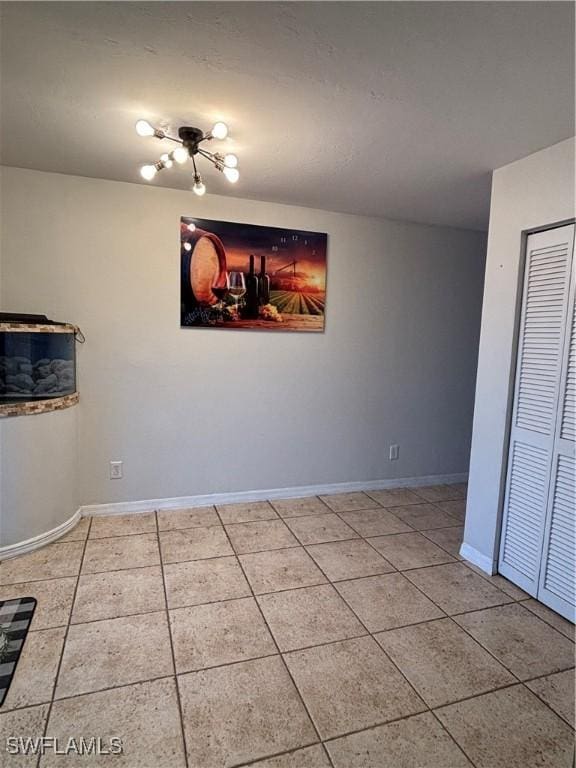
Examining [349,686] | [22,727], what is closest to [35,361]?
[22,727]

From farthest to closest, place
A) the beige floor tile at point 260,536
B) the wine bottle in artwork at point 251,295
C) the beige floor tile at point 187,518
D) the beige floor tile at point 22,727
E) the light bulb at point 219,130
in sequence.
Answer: the wine bottle in artwork at point 251,295 < the beige floor tile at point 187,518 < the beige floor tile at point 260,536 < the light bulb at point 219,130 < the beige floor tile at point 22,727

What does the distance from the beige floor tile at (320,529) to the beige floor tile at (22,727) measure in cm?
164

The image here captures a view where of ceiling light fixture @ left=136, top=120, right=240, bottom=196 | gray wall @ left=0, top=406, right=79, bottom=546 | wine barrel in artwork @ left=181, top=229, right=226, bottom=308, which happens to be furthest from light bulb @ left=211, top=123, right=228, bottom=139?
gray wall @ left=0, top=406, right=79, bottom=546

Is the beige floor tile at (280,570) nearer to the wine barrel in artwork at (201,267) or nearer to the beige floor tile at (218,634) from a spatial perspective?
the beige floor tile at (218,634)

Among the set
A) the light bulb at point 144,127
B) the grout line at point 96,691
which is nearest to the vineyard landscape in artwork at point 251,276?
the light bulb at point 144,127

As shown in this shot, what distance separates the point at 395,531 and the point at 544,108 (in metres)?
2.56

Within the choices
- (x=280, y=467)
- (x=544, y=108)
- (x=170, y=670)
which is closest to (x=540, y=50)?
(x=544, y=108)

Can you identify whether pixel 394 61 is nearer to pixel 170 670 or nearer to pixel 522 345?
pixel 522 345

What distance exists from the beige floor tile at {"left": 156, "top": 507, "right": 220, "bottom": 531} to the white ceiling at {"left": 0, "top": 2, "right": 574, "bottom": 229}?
2373 millimetres

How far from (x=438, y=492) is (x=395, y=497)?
46 cm

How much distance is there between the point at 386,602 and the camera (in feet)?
7.00

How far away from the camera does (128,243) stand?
290cm

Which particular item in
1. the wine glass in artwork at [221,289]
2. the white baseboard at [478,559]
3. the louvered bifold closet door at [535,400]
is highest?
the wine glass in artwork at [221,289]

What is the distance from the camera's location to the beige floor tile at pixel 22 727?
1.28m
